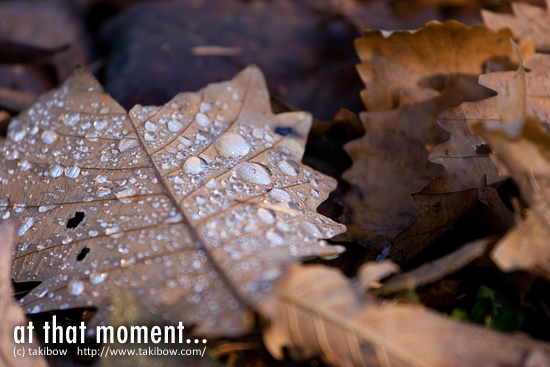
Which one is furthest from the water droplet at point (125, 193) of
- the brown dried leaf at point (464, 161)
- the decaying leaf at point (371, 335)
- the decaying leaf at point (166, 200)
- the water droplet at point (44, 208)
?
the brown dried leaf at point (464, 161)

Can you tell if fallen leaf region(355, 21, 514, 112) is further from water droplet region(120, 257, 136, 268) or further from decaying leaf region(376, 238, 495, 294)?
water droplet region(120, 257, 136, 268)

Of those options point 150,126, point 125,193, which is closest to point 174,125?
point 150,126

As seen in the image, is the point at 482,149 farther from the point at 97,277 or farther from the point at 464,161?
the point at 97,277

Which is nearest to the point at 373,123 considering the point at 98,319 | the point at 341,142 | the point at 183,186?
the point at 341,142

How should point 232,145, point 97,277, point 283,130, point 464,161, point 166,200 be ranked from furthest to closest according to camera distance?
1. point 283,130
2. point 232,145
3. point 464,161
4. point 166,200
5. point 97,277

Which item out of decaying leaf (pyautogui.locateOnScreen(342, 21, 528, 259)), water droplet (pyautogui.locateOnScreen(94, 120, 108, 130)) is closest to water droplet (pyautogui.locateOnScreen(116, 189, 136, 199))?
water droplet (pyautogui.locateOnScreen(94, 120, 108, 130))

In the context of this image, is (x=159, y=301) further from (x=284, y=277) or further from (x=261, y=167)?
(x=261, y=167)
